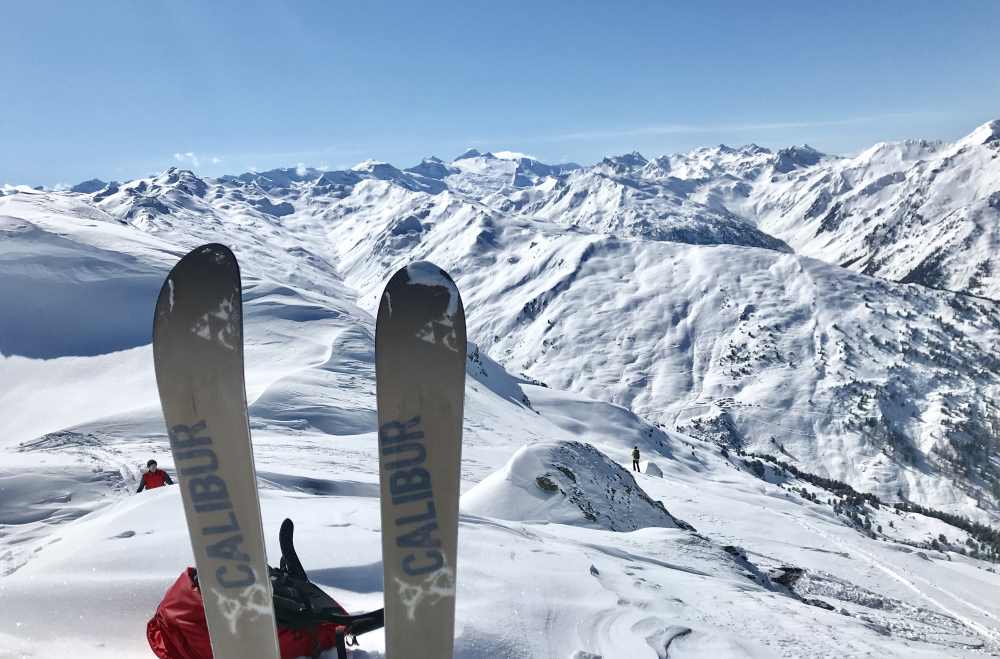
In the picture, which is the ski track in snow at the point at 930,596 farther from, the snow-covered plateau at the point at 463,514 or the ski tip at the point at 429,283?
the ski tip at the point at 429,283

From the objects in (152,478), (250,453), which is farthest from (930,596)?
(152,478)

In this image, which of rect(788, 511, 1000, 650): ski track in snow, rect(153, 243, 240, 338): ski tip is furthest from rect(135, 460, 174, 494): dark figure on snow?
rect(788, 511, 1000, 650): ski track in snow

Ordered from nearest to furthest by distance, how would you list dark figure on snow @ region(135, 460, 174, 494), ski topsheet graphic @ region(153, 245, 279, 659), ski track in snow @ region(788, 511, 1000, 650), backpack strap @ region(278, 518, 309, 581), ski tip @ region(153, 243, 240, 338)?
ski topsheet graphic @ region(153, 245, 279, 659) → ski tip @ region(153, 243, 240, 338) → backpack strap @ region(278, 518, 309, 581) → dark figure on snow @ region(135, 460, 174, 494) → ski track in snow @ region(788, 511, 1000, 650)

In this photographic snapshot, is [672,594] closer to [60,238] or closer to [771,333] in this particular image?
[60,238]

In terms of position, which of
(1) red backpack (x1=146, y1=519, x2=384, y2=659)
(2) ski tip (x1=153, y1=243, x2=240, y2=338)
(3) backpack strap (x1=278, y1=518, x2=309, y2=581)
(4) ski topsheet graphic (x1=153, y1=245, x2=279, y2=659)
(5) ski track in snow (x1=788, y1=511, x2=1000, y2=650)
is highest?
(2) ski tip (x1=153, y1=243, x2=240, y2=338)

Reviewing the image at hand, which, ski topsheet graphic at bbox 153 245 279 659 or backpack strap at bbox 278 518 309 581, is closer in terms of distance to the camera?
ski topsheet graphic at bbox 153 245 279 659

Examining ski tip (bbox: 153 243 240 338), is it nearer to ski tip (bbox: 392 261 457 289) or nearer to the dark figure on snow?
ski tip (bbox: 392 261 457 289)

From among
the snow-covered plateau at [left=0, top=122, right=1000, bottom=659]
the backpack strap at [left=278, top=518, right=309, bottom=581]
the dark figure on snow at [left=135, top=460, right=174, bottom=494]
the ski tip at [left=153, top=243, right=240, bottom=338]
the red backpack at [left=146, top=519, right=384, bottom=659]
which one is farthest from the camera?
the dark figure on snow at [left=135, top=460, right=174, bottom=494]

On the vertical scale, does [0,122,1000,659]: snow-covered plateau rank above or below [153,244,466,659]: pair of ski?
below
